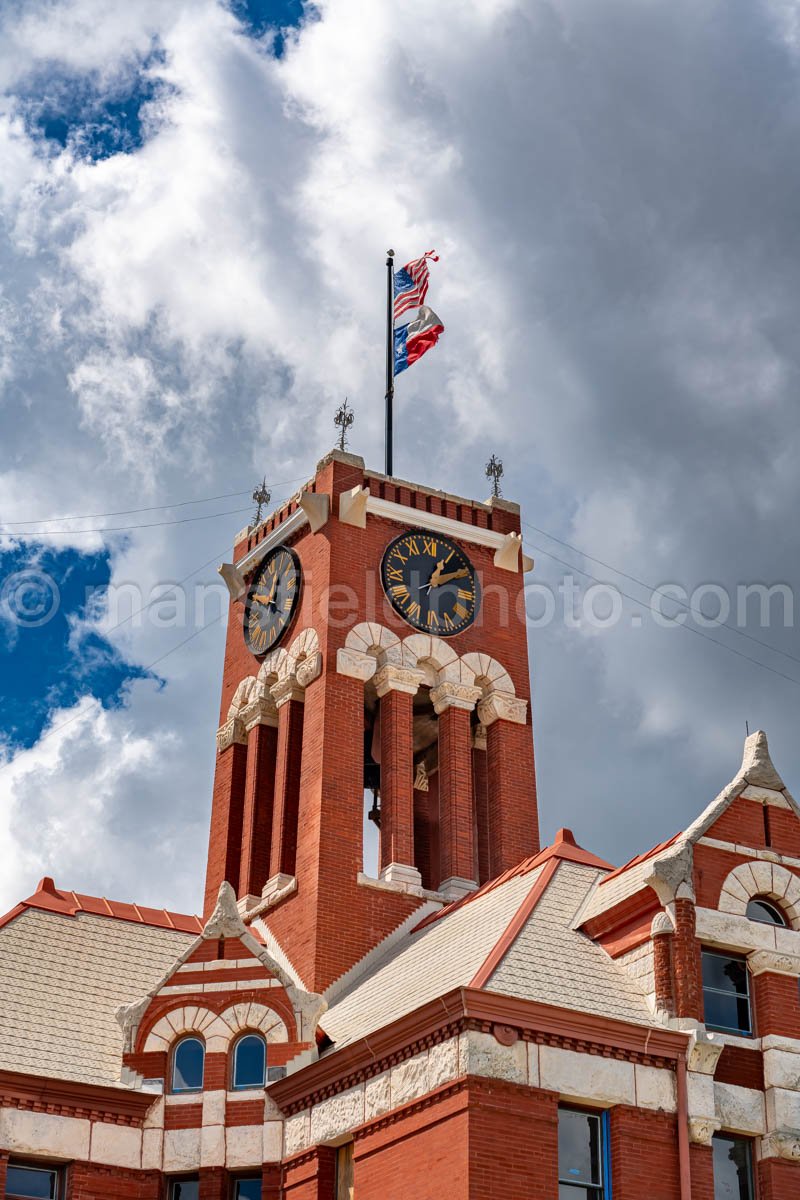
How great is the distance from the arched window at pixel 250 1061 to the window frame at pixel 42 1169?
12.0 ft

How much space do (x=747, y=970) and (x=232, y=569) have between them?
22.7 m

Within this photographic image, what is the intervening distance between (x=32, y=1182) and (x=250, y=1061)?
4621mm

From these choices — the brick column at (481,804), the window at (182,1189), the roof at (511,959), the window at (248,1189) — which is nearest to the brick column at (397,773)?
the brick column at (481,804)

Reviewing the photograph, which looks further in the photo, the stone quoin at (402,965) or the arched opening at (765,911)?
the arched opening at (765,911)

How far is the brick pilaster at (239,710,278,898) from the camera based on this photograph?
4412cm

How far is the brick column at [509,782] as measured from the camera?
43.9 meters

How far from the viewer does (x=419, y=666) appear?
45469mm

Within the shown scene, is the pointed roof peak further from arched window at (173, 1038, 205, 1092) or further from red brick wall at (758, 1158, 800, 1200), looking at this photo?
arched window at (173, 1038, 205, 1092)

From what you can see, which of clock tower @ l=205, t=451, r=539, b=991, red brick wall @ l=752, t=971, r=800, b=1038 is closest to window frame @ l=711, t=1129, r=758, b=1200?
red brick wall @ l=752, t=971, r=800, b=1038

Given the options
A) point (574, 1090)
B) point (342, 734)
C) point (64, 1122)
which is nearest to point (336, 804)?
point (342, 734)

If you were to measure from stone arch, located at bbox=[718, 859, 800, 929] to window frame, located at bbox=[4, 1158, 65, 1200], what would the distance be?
13352 millimetres

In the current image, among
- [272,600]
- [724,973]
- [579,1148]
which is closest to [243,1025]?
[579,1148]

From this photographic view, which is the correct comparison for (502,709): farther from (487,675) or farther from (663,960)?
(663,960)

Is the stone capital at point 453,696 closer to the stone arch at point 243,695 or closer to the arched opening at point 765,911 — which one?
the stone arch at point 243,695
